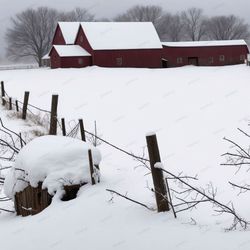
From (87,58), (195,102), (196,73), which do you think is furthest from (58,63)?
(195,102)

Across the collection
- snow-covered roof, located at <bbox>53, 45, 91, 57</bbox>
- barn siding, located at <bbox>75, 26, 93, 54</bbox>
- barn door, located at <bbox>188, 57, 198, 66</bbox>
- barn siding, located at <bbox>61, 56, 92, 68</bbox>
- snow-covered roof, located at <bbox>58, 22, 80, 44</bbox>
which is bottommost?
barn door, located at <bbox>188, 57, 198, 66</bbox>

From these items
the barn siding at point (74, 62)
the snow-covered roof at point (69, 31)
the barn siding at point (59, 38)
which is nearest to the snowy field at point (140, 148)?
the barn siding at point (74, 62)

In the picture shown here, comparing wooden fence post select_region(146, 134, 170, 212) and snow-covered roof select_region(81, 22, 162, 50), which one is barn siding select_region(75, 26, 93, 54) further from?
wooden fence post select_region(146, 134, 170, 212)

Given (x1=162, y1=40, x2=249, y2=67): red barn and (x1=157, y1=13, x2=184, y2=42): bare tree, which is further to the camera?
(x1=157, y1=13, x2=184, y2=42): bare tree

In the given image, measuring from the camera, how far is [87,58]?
42.1 m

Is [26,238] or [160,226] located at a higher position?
[160,226]

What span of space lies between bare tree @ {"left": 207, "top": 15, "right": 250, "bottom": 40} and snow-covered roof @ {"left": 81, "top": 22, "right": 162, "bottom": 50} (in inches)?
2047

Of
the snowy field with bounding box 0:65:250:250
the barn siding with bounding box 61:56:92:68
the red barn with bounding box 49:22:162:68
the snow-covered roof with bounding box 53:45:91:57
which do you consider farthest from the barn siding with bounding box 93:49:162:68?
the snowy field with bounding box 0:65:250:250

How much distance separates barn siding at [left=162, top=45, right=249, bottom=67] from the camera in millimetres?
47250

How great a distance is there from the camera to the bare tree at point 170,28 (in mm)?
94525

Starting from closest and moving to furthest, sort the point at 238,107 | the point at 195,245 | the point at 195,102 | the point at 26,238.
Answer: the point at 195,245
the point at 26,238
the point at 238,107
the point at 195,102

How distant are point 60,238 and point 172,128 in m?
11.9

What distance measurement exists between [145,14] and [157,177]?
95.1 meters

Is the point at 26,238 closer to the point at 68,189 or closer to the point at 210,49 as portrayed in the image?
the point at 68,189
